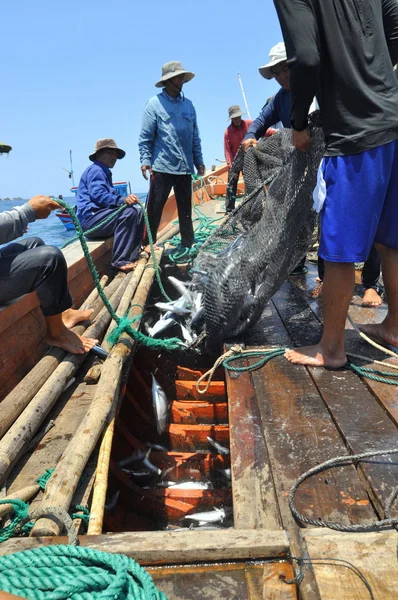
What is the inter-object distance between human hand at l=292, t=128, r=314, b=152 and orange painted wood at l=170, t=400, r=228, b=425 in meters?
2.12

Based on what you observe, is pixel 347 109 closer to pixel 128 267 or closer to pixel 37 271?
pixel 37 271

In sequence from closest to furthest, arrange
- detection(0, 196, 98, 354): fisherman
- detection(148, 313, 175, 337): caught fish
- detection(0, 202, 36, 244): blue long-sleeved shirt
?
1. detection(0, 202, 36, 244): blue long-sleeved shirt
2. detection(0, 196, 98, 354): fisherman
3. detection(148, 313, 175, 337): caught fish

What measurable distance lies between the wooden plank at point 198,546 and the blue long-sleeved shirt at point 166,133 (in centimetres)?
562

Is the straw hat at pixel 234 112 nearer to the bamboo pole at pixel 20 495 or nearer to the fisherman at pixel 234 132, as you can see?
the fisherman at pixel 234 132

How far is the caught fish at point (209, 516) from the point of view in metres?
2.72

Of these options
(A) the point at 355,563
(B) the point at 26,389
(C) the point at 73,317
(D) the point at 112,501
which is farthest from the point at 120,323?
(A) the point at 355,563

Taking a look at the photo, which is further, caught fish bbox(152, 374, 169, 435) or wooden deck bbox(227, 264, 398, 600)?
caught fish bbox(152, 374, 169, 435)

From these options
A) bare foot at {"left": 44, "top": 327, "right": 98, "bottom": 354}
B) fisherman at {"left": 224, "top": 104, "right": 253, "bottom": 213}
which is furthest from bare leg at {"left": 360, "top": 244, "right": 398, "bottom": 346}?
fisherman at {"left": 224, "top": 104, "right": 253, "bottom": 213}

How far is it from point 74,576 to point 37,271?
7.04 feet

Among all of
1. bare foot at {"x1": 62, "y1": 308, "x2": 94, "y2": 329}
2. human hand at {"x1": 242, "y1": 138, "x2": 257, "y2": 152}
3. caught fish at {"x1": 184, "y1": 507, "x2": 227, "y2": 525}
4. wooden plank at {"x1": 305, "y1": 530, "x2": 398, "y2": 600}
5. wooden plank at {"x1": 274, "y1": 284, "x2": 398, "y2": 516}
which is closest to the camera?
wooden plank at {"x1": 305, "y1": 530, "x2": 398, "y2": 600}

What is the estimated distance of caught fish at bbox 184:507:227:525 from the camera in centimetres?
272

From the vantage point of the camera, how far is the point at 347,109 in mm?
2430

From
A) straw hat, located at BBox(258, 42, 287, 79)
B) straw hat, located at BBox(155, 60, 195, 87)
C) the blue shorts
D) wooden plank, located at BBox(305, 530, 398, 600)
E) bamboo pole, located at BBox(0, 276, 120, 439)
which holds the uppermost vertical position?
straw hat, located at BBox(155, 60, 195, 87)

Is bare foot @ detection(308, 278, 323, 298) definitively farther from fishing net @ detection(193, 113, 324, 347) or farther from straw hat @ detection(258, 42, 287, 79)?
straw hat @ detection(258, 42, 287, 79)
